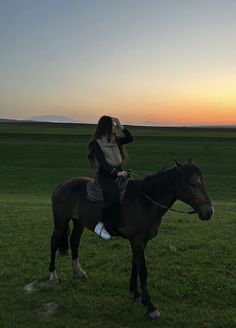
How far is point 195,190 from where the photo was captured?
6.63 meters

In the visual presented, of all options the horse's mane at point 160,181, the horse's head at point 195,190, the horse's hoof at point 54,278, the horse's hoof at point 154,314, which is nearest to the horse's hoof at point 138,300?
the horse's hoof at point 154,314

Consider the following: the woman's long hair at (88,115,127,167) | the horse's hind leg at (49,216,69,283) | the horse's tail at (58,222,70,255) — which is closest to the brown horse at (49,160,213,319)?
the horse's hind leg at (49,216,69,283)

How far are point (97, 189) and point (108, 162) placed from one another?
627mm

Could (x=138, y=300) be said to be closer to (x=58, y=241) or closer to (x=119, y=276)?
(x=119, y=276)

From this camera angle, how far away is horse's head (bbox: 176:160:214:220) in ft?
21.5

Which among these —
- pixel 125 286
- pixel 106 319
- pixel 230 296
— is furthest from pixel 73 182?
pixel 230 296

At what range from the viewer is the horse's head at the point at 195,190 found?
6547mm

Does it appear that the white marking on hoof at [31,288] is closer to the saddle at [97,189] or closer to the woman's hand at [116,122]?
the saddle at [97,189]

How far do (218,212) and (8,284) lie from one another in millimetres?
9580

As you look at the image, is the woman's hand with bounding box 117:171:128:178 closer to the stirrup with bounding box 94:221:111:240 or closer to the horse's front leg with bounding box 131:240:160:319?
the stirrup with bounding box 94:221:111:240

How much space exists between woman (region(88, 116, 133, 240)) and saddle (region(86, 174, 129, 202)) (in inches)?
3.4

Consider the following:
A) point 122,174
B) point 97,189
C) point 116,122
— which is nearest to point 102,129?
point 116,122

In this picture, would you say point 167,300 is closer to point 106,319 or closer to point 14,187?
point 106,319

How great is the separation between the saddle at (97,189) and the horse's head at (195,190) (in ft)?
3.46
